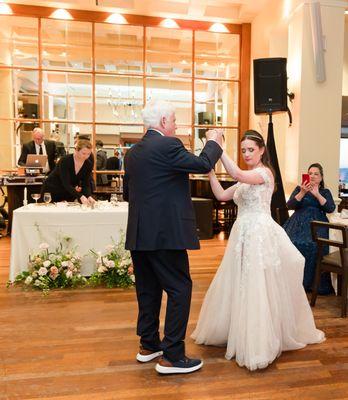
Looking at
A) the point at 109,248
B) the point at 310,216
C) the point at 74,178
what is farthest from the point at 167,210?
the point at 74,178

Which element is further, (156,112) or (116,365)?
(116,365)

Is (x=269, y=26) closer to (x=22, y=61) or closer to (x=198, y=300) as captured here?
(x=22, y=61)

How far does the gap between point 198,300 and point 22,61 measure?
6.66m

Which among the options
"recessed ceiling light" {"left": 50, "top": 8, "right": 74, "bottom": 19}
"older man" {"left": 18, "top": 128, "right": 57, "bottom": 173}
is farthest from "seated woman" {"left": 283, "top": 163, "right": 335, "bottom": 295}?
"recessed ceiling light" {"left": 50, "top": 8, "right": 74, "bottom": 19}

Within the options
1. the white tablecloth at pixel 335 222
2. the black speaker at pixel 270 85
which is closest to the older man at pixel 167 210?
the white tablecloth at pixel 335 222

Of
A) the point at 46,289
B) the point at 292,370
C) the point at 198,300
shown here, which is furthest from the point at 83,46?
the point at 292,370

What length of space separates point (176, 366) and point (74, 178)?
283 centimetres

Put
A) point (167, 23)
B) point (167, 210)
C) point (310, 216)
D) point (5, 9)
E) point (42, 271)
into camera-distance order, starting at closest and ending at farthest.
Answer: point (167, 210)
point (42, 271)
point (310, 216)
point (5, 9)
point (167, 23)

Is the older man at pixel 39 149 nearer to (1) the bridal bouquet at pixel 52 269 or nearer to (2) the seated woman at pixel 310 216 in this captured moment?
(1) the bridal bouquet at pixel 52 269

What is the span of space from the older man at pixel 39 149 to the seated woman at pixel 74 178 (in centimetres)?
246

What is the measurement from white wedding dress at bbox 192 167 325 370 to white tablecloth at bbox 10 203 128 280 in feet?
5.85

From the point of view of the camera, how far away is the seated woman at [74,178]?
15.6 ft

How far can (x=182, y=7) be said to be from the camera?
8422mm

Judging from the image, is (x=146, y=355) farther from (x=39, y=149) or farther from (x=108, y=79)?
(x=108, y=79)
